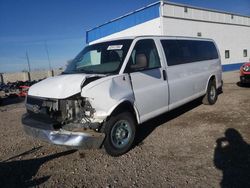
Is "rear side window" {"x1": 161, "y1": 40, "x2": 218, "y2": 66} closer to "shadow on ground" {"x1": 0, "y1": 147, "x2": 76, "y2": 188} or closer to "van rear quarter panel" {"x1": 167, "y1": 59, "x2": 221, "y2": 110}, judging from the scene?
"van rear quarter panel" {"x1": 167, "y1": 59, "x2": 221, "y2": 110}

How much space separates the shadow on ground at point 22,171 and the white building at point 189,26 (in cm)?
1519

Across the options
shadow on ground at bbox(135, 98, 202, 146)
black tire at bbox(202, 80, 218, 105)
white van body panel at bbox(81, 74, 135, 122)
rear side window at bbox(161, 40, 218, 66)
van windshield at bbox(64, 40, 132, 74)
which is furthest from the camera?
black tire at bbox(202, 80, 218, 105)

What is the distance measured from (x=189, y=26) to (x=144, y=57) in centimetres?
1674

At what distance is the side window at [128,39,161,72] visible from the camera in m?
5.04

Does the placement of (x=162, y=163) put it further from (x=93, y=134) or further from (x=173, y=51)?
(x=173, y=51)

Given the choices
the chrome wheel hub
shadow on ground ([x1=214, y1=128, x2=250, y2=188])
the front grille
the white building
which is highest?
the white building

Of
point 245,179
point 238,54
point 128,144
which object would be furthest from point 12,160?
point 238,54

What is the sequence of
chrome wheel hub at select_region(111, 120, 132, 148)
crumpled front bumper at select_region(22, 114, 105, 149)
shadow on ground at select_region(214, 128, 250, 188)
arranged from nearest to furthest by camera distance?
1. shadow on ground at select_region(214, 128, 250, 188)
2. crumpled front bumper at select_region(22, 114, 105, 149)
3. chrome wheel hub at select_region(111, 120, 132, 148)

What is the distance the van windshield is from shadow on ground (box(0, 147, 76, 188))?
1.76 metres

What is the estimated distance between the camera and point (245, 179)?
11.8 feet

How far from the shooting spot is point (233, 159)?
14.0 feet

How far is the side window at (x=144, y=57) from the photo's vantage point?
504cm

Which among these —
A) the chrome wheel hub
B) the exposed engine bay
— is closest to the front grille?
the exposed engine bay

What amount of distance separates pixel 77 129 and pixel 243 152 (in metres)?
2.94
